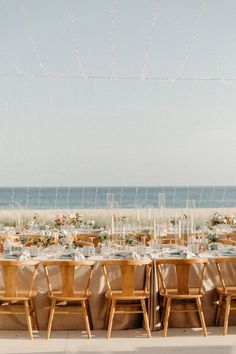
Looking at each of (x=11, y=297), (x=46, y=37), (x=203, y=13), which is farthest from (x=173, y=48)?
(x=11, y=297)

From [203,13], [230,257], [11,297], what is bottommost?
[11,297]

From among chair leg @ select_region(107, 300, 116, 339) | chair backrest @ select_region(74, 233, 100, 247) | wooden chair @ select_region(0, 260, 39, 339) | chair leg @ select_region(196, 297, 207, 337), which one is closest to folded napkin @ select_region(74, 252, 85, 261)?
wooden chair @ select_region(0, 260, 39, 339)

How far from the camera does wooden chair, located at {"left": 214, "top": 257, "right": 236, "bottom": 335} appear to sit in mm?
5562

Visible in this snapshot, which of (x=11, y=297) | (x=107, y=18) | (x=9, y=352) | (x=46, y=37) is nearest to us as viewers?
(x=9, y=352)

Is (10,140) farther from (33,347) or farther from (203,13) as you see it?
(33,347)

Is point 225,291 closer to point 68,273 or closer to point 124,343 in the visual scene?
point 124,343

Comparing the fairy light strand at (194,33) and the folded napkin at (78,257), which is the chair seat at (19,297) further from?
the fairy light strand at (194,33)

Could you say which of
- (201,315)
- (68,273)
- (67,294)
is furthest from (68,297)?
(201,315)

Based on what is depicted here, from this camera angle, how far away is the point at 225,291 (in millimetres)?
5641

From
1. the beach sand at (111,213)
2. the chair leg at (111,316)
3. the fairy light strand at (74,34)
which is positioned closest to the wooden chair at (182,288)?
the chair leg at (111,316)

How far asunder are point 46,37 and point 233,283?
6228 millimetres

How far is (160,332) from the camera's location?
571 centimetres

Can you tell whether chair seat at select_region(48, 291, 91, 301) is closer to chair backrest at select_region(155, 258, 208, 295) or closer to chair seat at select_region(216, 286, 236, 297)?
chair backrest at select_region(155, 258, 208, 295)

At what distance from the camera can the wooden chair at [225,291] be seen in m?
5.56
